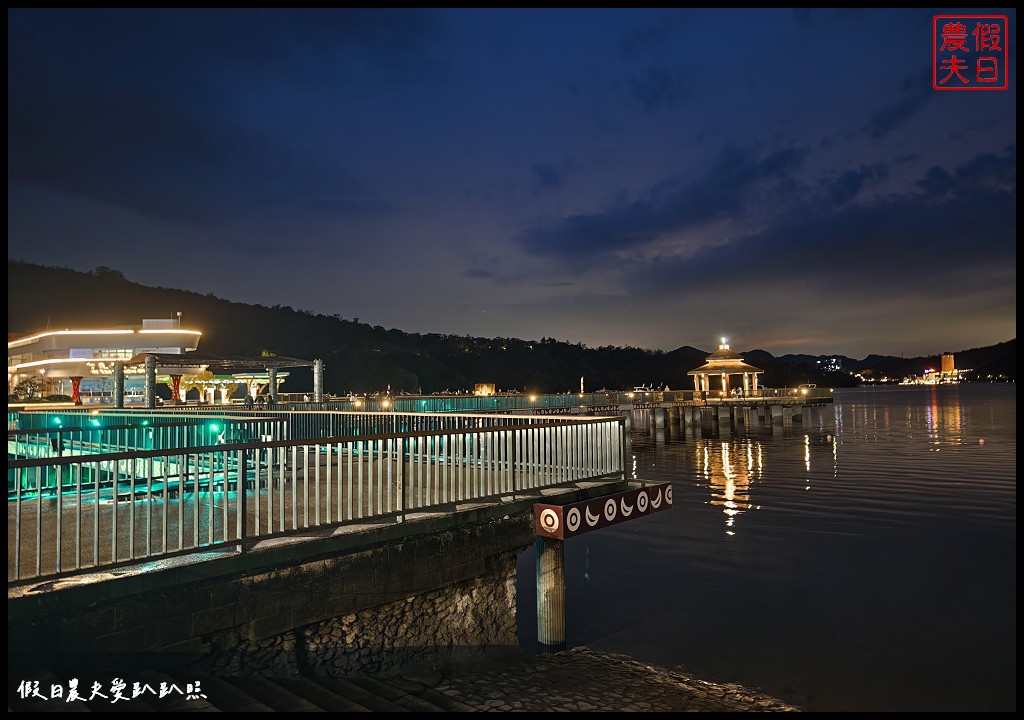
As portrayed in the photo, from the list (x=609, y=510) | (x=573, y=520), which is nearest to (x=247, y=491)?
(x=573, y=520)

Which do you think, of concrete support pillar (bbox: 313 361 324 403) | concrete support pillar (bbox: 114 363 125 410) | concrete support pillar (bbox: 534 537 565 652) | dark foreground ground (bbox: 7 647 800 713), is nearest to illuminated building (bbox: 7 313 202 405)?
concrete support pillar (bbox: 114 363 125 410)

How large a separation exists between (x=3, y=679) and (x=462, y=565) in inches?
200

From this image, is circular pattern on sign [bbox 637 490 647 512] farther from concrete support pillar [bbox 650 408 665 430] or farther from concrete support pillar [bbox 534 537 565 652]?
concrete support pillar [bbox 650 408 665 430]

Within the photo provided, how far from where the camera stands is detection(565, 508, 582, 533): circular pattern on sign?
9.41 metres

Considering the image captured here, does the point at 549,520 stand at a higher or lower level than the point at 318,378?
lower

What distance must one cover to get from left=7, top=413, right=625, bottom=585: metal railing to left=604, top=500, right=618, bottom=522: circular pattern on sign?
120cm

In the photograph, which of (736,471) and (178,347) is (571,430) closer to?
(736,471)

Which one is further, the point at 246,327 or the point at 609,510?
the point at 246,327

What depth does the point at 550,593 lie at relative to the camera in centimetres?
1041

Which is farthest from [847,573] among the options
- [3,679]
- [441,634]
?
[3,679]

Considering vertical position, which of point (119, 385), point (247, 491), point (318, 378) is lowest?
point (247, 491)

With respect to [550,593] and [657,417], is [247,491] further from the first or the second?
[657,417]

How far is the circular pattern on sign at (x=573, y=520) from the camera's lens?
9.41 metres

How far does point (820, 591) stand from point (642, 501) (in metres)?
6.32
